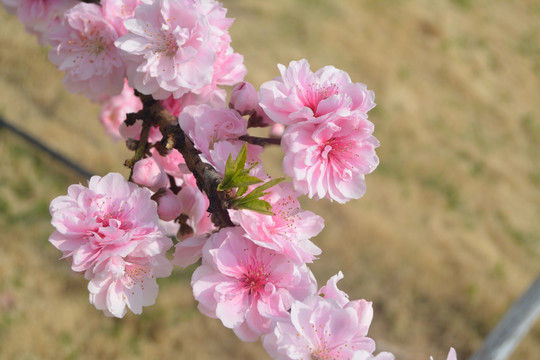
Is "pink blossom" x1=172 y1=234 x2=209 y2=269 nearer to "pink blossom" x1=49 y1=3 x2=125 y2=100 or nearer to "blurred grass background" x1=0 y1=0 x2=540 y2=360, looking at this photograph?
"pink blossom" x1=49 y1=3 x2=125 y2=100

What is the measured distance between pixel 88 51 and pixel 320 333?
0.49 m

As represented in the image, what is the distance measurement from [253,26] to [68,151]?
5.39 feet

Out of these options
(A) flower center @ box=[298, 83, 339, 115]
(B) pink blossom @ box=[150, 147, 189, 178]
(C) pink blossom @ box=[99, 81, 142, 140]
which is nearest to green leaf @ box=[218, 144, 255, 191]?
(A) flower center @ box=[298, 83, 339, 115]

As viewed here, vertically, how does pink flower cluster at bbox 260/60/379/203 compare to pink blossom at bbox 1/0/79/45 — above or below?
above

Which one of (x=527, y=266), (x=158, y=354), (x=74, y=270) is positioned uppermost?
(x=74, y=270)

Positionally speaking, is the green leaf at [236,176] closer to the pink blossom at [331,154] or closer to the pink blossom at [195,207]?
the pink blossom at [331,154]

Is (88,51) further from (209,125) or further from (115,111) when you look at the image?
(115,111)

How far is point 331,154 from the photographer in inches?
24.2

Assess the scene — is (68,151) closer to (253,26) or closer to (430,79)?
(253,26)

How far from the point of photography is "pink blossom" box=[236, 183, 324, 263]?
554mm

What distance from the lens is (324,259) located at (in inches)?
93.7

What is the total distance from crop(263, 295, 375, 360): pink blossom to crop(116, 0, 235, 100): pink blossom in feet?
0.98

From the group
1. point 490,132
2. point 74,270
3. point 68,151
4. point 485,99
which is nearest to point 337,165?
point 74,270

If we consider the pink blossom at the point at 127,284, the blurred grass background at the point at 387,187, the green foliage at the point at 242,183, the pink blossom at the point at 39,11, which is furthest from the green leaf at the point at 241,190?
the blurred grass background at the point at 387,187
